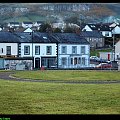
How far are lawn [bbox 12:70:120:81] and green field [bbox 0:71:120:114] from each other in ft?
0.34

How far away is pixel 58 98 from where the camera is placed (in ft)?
15.9

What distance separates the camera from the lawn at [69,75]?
5.27 m

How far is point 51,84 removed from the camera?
16.8 feet

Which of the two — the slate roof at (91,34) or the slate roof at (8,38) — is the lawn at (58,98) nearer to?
the slate roof at (8,38)

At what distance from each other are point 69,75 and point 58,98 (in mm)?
601

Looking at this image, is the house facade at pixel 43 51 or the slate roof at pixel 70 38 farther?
the slate roof at pixel 70 38

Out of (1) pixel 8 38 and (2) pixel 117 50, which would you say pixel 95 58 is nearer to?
(2) pixel 117 50

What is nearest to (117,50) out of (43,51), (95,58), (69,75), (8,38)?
(95,58)

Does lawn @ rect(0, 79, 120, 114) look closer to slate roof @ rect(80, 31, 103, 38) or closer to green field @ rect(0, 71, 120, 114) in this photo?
green field @ rect(0, 71, 120, 114)

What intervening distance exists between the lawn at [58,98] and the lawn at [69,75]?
18 centimetres

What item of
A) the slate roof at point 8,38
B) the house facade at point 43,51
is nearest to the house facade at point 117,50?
the house facade at point 43,51

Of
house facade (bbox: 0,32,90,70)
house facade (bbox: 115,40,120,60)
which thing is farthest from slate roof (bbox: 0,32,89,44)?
house facade (bbox: 115,40,120,60)

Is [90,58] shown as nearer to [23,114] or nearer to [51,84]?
[51,84]
